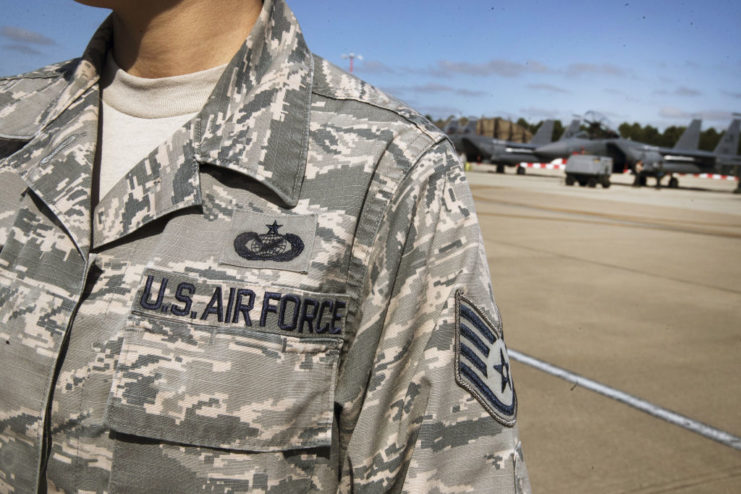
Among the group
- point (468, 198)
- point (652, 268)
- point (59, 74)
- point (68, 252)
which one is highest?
point (59, 74)

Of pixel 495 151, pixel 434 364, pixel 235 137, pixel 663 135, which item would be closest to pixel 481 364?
pixel 434 364

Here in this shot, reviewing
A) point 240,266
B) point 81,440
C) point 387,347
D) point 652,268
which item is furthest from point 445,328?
point 652,268

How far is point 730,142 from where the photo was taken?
122ft

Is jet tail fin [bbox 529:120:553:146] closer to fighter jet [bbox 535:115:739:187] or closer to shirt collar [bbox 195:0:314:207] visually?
fighter jet [bbox 535:115:739:187]

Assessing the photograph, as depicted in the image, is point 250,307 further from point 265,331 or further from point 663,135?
point 663,135

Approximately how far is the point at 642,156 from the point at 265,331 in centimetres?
3061

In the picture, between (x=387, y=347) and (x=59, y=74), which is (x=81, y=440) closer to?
(x=387, y=347)

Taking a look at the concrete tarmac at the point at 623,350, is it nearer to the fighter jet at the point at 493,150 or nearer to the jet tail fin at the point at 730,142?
the fighter jet at the point at 493,150

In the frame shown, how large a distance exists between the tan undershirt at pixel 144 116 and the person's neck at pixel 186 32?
26 mm

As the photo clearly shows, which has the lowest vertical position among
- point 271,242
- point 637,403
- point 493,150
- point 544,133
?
point 637,403

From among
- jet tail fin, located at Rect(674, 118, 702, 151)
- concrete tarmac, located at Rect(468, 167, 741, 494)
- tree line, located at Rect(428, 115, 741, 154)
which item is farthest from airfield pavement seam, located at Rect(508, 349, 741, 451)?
tree line, located at Rect(428, 115, 741, 154)

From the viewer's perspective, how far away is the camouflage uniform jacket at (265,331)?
39.7 inches

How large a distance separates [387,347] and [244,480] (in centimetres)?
31

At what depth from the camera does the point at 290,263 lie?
1.03 meters
